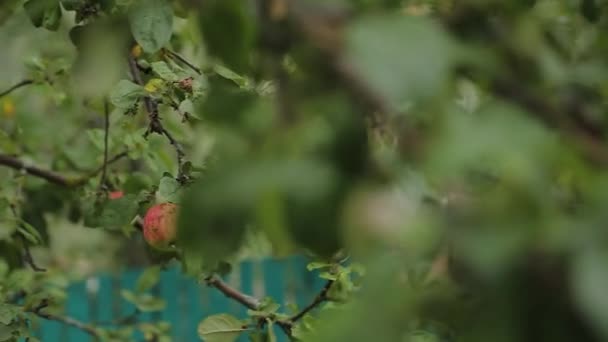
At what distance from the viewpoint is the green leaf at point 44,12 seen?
171 cm

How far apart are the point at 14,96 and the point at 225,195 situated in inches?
139

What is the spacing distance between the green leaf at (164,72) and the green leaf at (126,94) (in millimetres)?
52

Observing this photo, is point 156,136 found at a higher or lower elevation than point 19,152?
higher

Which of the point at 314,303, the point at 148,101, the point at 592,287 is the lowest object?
the point at 314,303

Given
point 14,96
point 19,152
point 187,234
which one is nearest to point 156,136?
point 19,152

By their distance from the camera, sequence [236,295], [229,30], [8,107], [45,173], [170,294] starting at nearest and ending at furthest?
[229,30] → [236,295] → [45,173] → [8,107] → [170,294]

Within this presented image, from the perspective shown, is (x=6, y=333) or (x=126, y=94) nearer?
(x=126, y=94)

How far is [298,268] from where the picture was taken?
208 inches

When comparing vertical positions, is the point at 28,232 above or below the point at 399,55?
below

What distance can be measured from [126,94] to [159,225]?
11.5 inches

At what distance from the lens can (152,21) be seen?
1347 mm

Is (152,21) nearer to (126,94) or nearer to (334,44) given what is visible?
(334,44)

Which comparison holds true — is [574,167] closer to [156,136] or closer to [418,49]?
[418,49]

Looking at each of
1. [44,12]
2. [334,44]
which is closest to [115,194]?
[44,12]
